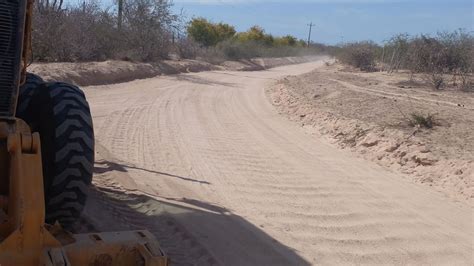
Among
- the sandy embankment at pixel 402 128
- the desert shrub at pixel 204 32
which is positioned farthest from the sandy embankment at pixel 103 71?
the desert shrub at pixel 204 32

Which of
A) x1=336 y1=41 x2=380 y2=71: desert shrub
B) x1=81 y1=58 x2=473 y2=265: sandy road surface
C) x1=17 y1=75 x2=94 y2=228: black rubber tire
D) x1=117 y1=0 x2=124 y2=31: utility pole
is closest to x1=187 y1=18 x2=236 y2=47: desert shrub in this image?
x1=336 y1=41 x2=380 y2=71: desert shrub

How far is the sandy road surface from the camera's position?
236 inches

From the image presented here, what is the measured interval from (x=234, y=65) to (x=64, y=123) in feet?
139

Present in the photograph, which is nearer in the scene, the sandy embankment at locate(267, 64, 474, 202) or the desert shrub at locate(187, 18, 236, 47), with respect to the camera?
the sandy embankment at locate(267, 64, 474, 202)

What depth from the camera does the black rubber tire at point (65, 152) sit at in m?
4.51

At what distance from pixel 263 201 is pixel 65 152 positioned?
3624 mm

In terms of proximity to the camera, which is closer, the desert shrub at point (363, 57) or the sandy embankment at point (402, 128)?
the sandy embankment at point (402, 128)

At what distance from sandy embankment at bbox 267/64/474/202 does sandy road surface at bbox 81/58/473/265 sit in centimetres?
49

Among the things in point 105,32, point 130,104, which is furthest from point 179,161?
point 105,32

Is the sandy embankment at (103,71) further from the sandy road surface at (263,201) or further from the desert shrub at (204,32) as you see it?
the desert shrub at (204,32)

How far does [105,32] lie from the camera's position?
3034 centimetres

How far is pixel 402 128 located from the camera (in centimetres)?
1209

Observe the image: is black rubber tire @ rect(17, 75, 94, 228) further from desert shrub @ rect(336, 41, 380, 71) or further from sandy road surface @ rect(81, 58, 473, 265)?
desert shrub @ rect(336, 41, 380, 71)

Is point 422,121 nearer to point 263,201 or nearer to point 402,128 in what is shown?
point 402,128
